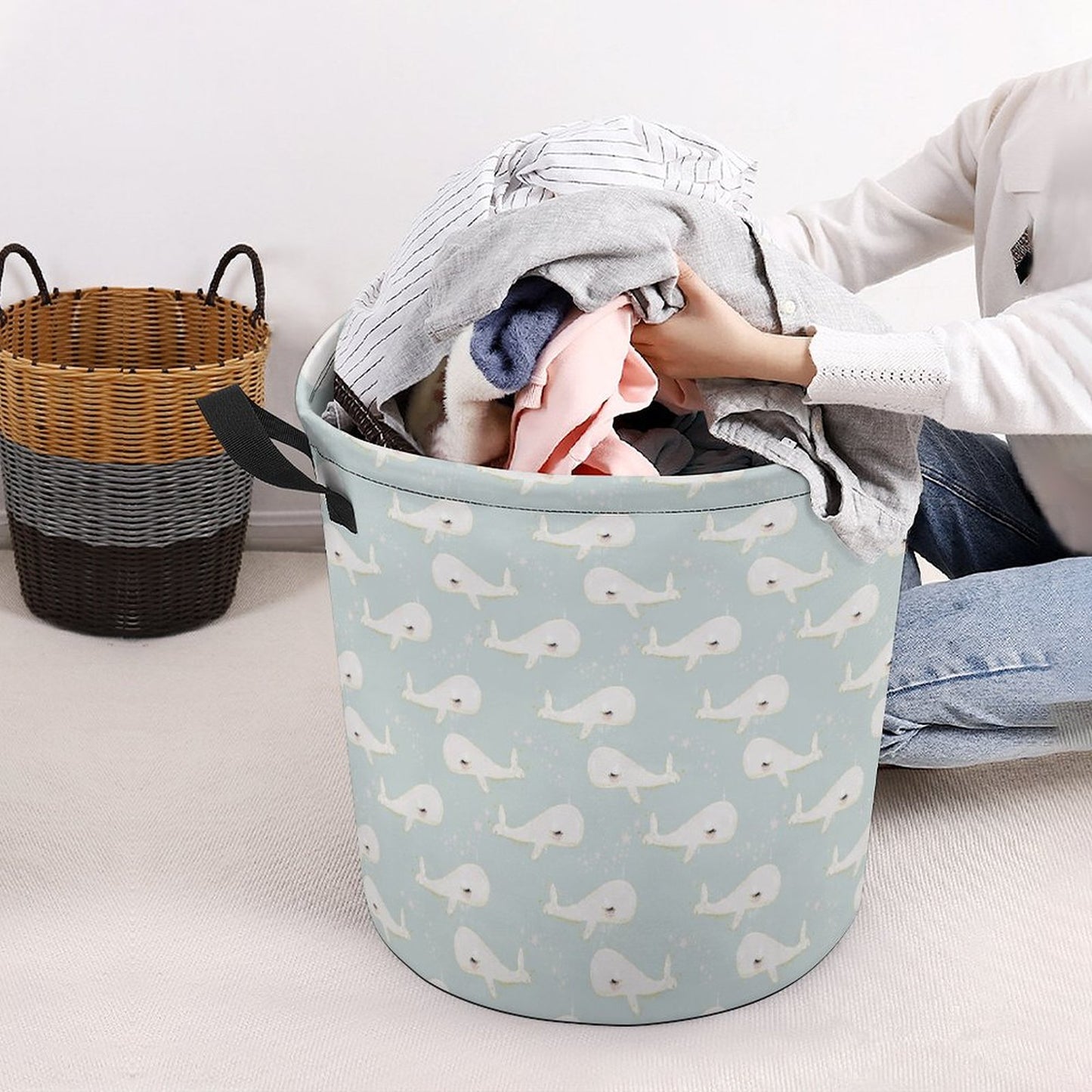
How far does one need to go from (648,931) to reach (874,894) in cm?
31

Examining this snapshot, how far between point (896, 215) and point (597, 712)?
68 cm

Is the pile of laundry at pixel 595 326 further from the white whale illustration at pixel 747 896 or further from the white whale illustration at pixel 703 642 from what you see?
the white whale illustration at pixel 747 896

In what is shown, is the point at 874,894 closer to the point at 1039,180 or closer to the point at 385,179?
the point at 1039,180

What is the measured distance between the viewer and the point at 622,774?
3.21ft

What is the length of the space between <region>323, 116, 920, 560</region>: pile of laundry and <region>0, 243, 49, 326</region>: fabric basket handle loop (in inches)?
35.5

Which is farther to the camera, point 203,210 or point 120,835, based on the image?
point 203,210

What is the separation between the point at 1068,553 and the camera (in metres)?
1.42

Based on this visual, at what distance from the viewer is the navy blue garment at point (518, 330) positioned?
89 cm

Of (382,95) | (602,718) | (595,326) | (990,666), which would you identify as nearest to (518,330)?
(595,326)

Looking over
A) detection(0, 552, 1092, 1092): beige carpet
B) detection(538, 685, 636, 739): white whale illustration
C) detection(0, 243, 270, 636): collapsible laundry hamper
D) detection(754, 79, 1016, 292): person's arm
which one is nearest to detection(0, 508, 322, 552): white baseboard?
detection(0, 243, 270, 636): collapsible laundry hamper

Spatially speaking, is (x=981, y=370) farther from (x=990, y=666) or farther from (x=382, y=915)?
(x=382, y=915)

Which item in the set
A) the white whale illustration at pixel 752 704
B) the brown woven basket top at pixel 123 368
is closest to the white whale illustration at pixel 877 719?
Result: the white whale illustration at pixel 752 704

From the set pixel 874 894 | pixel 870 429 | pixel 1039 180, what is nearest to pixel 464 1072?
pixel 874 894

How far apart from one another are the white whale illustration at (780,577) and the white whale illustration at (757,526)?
0.06 ft
